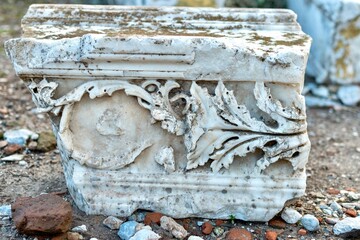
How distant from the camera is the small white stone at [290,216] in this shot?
9.36 ft

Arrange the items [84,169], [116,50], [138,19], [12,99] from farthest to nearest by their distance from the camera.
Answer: [12,99] → [138,19] → [84,169] → [116,50]

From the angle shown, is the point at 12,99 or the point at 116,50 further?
the point at 12,99

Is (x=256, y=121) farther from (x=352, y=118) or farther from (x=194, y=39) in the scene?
(x=352, y=118)

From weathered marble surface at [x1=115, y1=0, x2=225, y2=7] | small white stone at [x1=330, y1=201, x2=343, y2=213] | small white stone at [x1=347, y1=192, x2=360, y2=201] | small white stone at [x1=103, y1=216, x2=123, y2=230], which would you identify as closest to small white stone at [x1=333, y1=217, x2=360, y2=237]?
small white stone at [x1=330, y1=201, x2=343, y2=213]

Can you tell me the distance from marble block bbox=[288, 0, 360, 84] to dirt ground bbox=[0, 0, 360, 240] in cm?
27

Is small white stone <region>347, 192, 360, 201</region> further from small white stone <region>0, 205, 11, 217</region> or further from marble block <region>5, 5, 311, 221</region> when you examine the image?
small white stone <region>0, 205, 11, 217</region>

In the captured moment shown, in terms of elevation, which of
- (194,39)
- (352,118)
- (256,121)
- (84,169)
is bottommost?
(352,118)

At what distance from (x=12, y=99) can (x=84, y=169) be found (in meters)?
1.70

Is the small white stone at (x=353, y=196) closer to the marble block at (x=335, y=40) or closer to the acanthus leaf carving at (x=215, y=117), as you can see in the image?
the acanthus leaf carving at (x=215, y=117)

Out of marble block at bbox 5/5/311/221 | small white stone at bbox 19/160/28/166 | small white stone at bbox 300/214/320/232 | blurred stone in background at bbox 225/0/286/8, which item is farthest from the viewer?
blurred stone in background at bbox 225/0/286/8

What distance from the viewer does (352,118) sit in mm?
4434

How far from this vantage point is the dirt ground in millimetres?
2805

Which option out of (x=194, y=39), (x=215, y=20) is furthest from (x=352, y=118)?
(x=194, y=39)

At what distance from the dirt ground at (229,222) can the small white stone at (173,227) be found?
0.07 metres
